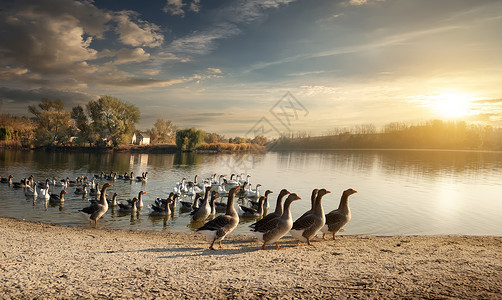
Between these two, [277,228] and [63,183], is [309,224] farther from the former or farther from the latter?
[63,183]

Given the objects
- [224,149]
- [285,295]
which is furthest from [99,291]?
[224,149]

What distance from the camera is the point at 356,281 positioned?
26.0 feet

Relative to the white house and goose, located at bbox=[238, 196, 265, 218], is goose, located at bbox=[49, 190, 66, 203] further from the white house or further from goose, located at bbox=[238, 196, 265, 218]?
the white house

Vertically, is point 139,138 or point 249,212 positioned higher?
point 139,138

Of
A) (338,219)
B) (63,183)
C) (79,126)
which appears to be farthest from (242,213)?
(79,126)

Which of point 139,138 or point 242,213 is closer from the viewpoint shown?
point 242,213

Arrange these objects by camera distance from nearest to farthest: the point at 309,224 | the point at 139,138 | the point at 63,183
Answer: the point at 309,224 < the point at 63,183 < the point at 139,138

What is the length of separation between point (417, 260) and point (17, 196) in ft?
86.1

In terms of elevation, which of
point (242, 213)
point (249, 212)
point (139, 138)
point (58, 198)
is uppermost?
point (139, 138)

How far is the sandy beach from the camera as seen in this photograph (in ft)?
23.6

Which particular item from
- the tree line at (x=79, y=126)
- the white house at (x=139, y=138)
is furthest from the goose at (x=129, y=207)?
the white house at (x=139, y=138)

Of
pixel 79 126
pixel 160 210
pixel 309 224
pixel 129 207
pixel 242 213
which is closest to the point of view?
pixel 309 224

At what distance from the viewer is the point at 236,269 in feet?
28.1

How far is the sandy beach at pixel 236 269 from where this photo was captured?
7195 millimetres
